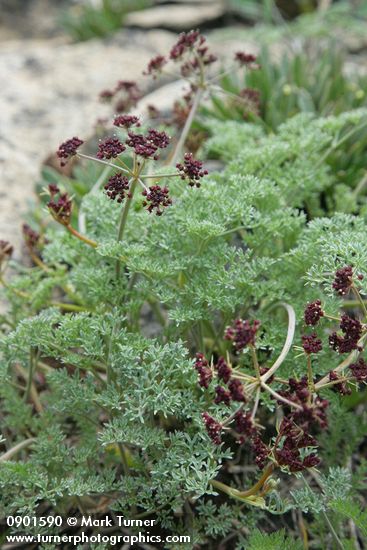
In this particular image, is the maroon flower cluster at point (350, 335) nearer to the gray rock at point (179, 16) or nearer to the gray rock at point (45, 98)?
the gray rock at point (45, 98)

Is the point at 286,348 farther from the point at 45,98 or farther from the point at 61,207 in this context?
the point at 45,98

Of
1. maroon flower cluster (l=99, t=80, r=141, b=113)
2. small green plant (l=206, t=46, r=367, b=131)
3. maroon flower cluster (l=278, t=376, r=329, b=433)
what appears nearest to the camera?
maroon flower cluster (l=278, t=376, r=329, b=433)

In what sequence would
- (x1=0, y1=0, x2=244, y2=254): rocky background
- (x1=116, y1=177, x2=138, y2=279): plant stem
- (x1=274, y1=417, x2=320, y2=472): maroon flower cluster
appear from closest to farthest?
1. (x1=274, y1=417, x2=320, y2=472): maroon flower cluster
2. (x1=116, y1=177, x2=138, y2=279): plant stem
3. (x1=0, y1=0, x2=244, y2=254): rocky background

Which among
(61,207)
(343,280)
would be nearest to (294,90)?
(61,207)

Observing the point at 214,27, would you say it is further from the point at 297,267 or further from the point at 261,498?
the point at 261,498

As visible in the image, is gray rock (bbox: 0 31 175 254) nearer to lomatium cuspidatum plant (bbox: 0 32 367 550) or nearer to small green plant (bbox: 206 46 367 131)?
small green plant (bbox: 206 46 367 131)

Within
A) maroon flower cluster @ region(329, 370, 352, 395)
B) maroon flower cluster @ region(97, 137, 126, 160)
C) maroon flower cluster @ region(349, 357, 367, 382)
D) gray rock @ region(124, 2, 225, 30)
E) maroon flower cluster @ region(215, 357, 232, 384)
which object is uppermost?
maroon flower cluster @ region(97, 137, 126, 160)

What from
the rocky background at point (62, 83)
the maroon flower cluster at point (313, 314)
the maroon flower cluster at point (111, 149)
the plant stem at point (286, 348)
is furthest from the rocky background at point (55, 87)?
the maroon flower cluster at point (313, 314)

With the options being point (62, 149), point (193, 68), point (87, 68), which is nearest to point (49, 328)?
point (62, 149)

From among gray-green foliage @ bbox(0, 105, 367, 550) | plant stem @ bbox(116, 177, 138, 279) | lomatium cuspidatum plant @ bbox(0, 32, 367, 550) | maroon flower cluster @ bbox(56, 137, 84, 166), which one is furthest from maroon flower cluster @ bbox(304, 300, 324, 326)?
maroon flower cluster @ bbox(56, 137, 84, 166)
